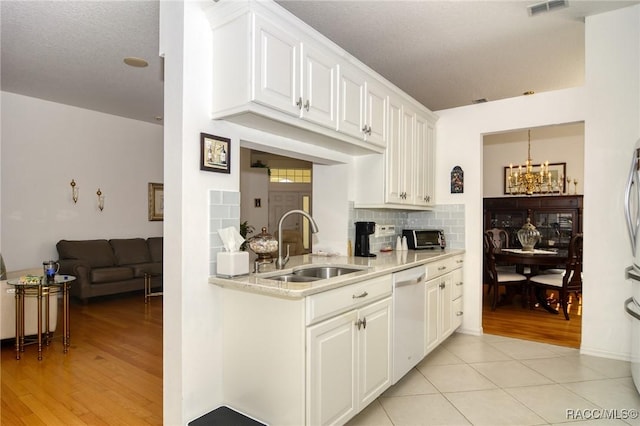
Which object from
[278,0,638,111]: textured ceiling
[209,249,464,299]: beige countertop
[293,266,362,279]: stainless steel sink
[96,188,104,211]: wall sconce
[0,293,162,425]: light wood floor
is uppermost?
[278,0,638,111]: textured ceiling

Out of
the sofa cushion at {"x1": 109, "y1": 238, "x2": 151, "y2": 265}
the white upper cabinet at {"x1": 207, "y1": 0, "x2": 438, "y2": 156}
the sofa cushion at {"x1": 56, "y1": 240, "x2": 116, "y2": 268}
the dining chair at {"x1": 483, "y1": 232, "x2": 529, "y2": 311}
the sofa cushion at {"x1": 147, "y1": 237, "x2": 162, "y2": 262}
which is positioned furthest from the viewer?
the sofa cushion at {"x1": 147, "y1": 237, "x2": 162, "y2": 262}

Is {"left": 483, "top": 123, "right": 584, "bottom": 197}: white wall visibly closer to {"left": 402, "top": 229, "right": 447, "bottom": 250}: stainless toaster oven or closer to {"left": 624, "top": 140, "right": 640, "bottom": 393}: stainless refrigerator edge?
{"left": 402, "top": 229, "right": 447, "bottom": 250}: stainless toaster oven

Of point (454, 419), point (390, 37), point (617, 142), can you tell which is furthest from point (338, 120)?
point (617, 142)

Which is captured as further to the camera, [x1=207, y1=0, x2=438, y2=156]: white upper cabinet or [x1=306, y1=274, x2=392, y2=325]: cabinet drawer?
[x1=207, y1=0, x2=438, y2=156]: white upper cabinet

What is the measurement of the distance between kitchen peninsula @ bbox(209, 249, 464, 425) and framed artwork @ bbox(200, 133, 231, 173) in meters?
0.64

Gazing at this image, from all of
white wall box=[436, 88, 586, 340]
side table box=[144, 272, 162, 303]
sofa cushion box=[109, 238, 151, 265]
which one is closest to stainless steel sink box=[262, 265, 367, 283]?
white wall box=[436, 88, 586, 340]

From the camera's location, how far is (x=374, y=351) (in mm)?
2354

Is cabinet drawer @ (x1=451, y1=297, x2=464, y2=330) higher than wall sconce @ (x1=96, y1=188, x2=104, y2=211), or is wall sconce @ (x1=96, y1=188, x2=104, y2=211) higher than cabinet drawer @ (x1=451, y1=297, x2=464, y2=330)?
wall sconce @ (x1=96, y1=188, x2=104, y2=211)

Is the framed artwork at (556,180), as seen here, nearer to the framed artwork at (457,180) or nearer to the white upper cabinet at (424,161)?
the framed artwork at (457,180)

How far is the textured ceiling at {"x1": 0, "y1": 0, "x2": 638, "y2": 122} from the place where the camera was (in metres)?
2.87

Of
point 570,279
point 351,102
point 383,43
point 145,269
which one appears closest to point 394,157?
point 351,102

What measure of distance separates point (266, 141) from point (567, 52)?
3.16 m

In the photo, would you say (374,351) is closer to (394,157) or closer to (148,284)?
(394,157)

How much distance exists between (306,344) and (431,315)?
1.73 metres
